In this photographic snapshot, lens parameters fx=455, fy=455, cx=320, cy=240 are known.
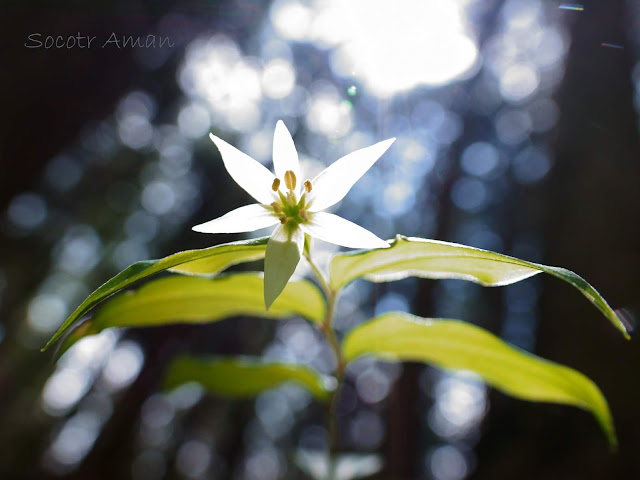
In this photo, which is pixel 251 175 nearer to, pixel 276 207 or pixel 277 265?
pixel 276 207

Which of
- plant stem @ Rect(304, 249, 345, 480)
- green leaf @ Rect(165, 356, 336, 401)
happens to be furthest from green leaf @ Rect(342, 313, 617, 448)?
green leaf @ Rect(165, 356, 336, 401)

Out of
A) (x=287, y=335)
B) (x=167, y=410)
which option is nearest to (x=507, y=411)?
(x=167, y=410)

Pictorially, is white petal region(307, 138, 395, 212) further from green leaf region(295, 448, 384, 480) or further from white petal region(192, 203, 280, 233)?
green leaf region(295, 448, 384, 480)

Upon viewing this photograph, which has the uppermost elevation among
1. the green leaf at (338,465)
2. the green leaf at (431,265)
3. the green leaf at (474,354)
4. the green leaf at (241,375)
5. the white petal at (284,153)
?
the white petal at (284,153)

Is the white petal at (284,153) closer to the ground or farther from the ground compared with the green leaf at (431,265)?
farther from the ground

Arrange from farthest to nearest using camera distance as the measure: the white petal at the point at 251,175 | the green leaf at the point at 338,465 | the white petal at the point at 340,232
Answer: the green leaf at the point at 338,465 < the white petal at the point at 251,175 < the white petal at the point at 340,232

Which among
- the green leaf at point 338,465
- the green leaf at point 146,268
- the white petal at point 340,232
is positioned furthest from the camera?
the green leaf at point 338,465

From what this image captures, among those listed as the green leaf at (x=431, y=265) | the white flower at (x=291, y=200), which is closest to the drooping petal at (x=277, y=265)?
the white flower at (x=291, y=200)

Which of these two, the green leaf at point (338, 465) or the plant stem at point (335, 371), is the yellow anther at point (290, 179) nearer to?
the plant stem at point (335, 371)
